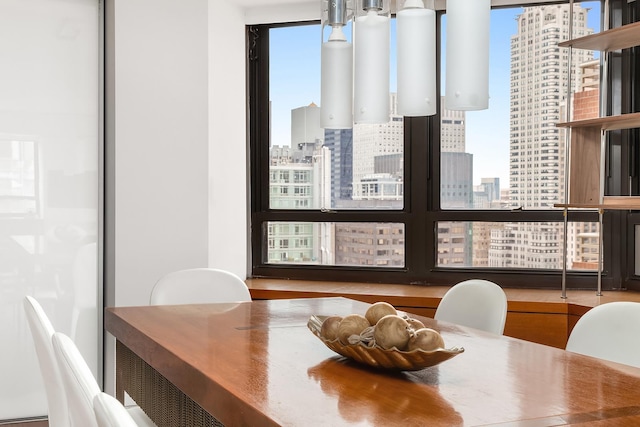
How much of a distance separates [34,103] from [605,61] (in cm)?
291

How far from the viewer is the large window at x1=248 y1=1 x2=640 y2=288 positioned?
422 centimetres

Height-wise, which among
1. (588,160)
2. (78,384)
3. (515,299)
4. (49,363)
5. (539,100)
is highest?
(539,100)

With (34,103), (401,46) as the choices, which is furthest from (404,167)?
(401,46)

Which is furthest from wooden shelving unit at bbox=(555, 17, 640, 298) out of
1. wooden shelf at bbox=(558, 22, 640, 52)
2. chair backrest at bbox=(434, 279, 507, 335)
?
chair backrest at bbox=(434, 279, 507, 335)

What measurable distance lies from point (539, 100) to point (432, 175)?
0.71 meters

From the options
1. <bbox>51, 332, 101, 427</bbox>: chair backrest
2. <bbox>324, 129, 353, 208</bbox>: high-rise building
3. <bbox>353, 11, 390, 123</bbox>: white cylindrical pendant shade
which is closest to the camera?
<bbox>51, 332, 101, 427</bbox>: chair backrest

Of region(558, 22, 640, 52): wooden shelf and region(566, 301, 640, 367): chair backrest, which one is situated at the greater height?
region(558, 22, 640, 52): wooden shelf

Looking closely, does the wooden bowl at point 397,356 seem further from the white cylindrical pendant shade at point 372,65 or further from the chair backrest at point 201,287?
the chair backrest at point 201,287

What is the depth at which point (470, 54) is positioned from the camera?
180 cm

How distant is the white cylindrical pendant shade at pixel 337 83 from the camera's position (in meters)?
2.17

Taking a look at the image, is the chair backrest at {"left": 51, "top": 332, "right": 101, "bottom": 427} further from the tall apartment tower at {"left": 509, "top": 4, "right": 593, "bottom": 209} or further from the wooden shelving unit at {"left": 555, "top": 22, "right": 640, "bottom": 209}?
the tall apartment tower at {"left": 509, "top": 4, "right": 593, "bottom": 209}

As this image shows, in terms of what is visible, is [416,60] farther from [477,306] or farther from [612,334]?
[477,306]

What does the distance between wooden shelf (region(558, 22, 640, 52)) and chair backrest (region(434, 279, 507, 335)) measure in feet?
4.60

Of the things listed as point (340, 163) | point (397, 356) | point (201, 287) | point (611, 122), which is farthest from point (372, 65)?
point (340, 163)
